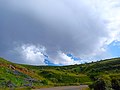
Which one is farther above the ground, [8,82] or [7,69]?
[7,69]

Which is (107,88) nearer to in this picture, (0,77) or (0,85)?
(0,85)

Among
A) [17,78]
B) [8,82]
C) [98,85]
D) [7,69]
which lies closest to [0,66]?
[7,69]

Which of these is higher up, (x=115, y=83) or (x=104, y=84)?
(x=115, y=83)

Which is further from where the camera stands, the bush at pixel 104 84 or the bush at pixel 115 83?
the bush at pixel 115 83

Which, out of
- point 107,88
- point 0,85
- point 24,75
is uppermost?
point 24,75

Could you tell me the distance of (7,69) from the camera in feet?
557

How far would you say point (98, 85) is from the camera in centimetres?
6456

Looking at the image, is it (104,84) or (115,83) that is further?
(115,83)

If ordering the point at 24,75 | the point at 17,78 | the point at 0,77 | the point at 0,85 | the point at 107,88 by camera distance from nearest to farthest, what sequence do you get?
the point at 107,88 < the point at 0,85 < the point at 0,77 < the point at 17,78 < the point at 24,75

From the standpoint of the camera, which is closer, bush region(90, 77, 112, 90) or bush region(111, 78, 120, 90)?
bush region(90, 77, 112, 90)

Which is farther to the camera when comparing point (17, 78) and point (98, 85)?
point (17, 78)

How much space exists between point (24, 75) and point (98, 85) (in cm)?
11796

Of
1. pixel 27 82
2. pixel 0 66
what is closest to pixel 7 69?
pixel 0 66

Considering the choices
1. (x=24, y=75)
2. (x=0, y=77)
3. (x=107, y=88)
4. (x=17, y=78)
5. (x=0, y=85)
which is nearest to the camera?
(x=107, y=88)
